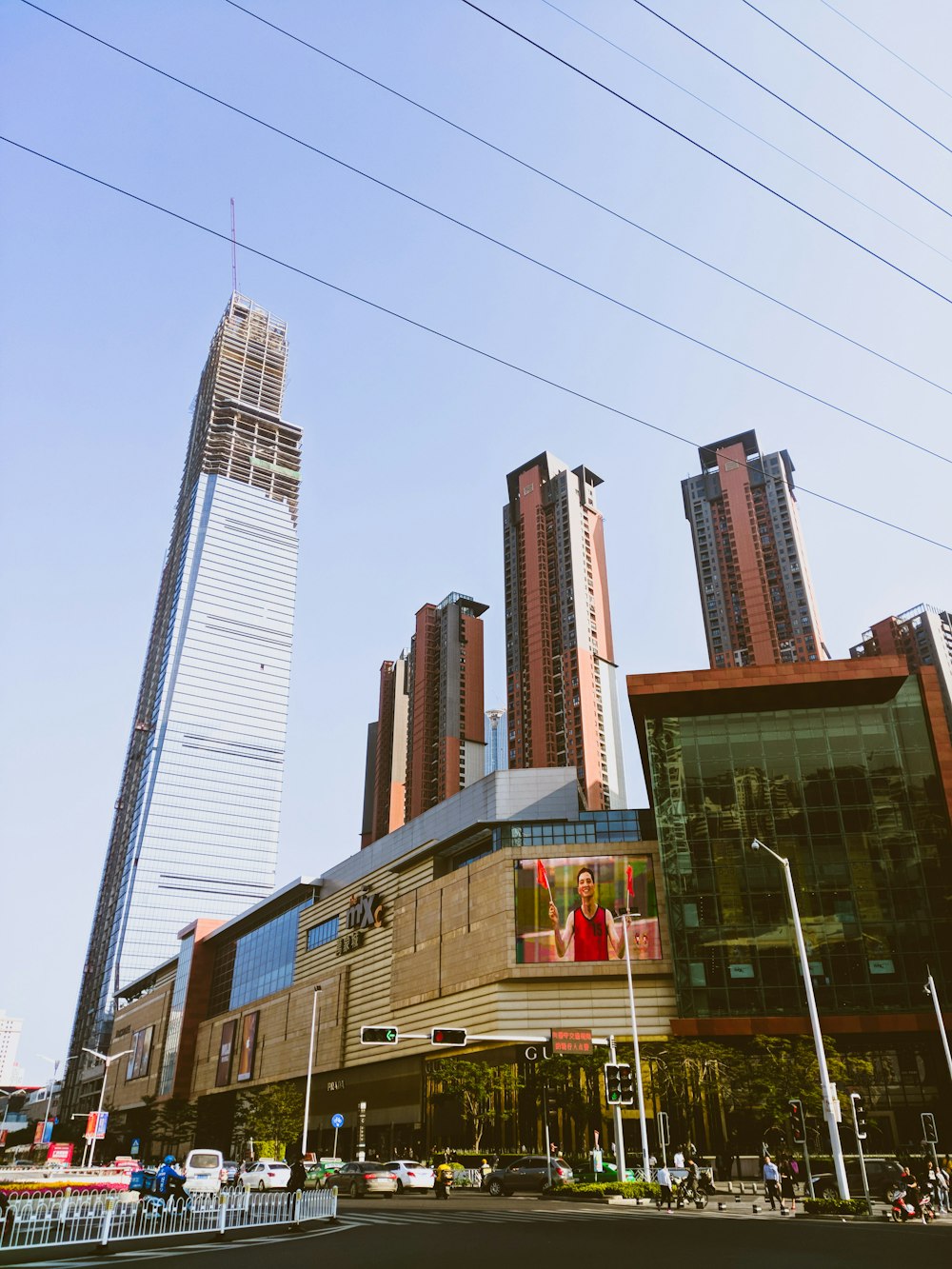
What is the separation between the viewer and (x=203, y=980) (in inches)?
4579

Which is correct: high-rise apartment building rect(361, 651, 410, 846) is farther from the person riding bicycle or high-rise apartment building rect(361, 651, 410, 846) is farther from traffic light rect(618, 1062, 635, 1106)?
the person riding bicycle

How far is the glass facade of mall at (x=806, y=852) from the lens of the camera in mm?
52500

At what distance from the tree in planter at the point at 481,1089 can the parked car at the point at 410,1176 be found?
19093 mm

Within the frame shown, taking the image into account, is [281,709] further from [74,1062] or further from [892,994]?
[892,994]

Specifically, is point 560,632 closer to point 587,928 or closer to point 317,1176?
point 587,928

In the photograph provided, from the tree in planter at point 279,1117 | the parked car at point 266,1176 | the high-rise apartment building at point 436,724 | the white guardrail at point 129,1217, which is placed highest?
the high-rise apartment building at point 436,724

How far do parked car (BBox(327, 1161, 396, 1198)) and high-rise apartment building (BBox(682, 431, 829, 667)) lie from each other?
104 meters

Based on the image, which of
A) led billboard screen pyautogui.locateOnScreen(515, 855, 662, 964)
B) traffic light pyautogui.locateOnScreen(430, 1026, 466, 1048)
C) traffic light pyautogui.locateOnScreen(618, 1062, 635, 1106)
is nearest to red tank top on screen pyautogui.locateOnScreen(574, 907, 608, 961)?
led billboard screen pyautogui.locateOnScreen(515, 855, 662, 964)

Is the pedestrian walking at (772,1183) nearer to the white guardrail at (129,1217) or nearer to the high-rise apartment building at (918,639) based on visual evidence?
the white guardrail at (129,1217)

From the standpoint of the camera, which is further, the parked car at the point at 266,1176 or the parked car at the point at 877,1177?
the parked car at the point at 266,1176

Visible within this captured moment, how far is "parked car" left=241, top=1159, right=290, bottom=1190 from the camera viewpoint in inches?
1564

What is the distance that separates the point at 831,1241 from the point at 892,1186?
16.1 meters

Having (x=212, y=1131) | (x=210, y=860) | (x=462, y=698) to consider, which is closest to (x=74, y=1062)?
(x=210, y=860)

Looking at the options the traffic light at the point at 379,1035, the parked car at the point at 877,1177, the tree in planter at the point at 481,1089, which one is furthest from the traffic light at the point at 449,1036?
the tree in planter at the point at 481,1089
